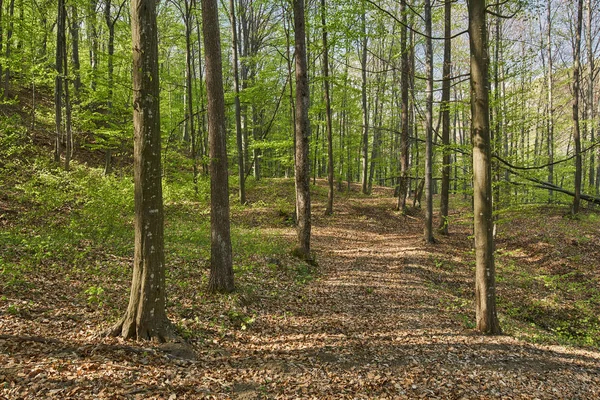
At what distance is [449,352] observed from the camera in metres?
5.79

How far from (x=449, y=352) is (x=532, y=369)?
48.4 inches

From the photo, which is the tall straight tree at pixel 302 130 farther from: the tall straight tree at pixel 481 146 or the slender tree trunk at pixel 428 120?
the slender tree trunk at pixel 428 120

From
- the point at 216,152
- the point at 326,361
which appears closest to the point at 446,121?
the point at 216,152

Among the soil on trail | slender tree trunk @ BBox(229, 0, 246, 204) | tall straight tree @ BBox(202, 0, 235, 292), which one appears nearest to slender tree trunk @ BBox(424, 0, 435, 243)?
the soil on trail

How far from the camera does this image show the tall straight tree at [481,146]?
5969 millimetres

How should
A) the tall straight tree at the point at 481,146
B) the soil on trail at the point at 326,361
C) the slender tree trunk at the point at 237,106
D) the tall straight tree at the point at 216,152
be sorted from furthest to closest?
the slender tree trunk at the point at 237,106 → the tall straight tree at the point at 216,152 → the tall straight tree at the point at 481,146 → the soil on trail at the point at 326,361

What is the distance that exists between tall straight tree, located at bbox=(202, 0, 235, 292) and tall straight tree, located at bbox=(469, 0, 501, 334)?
4.67 m

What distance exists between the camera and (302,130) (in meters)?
10.0

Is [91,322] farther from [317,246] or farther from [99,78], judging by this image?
[99,78]

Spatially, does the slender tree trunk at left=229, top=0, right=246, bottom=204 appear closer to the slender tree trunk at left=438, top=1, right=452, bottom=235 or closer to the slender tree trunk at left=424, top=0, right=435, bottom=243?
the slender tree trunk at left=424, top=0, right=435, bottom=243

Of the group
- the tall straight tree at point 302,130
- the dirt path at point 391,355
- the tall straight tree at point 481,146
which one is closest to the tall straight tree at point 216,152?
the dirt path at point 391,355

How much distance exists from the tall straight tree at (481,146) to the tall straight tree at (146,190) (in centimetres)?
524

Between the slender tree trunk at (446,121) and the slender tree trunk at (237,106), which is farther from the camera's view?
the slender tree trunk at (237,106)

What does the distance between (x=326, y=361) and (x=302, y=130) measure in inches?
259
